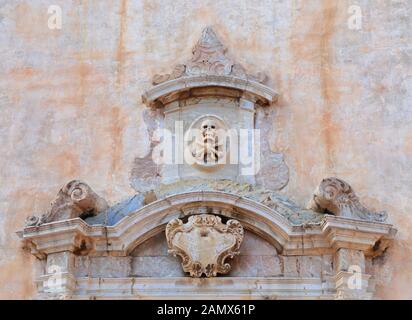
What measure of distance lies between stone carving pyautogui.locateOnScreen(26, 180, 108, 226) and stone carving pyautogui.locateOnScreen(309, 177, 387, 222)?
6.41ft

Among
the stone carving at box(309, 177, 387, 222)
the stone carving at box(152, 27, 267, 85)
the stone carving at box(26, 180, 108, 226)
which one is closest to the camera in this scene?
the stone carving at box(309, 177, 387, 222)

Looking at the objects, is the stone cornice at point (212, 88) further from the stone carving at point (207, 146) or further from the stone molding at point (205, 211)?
the stone molding at point (205, 211)

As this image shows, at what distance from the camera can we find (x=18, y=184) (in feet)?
43.8

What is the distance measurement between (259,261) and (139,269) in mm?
1027

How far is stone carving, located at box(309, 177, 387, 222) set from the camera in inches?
499

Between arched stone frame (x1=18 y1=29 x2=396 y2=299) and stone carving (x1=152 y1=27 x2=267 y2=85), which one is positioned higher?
stone carving (x1=152 y1=27 x2=267 y2=85)

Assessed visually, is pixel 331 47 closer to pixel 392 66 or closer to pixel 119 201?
pixel 392 66

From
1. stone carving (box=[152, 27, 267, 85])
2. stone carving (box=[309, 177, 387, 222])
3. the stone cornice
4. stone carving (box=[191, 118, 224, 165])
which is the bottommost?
stone carving (box=[309, 177, 387, 222])

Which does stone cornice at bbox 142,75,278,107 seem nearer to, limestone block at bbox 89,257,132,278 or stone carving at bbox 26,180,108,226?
stone carving at bbox 26,180,108,226

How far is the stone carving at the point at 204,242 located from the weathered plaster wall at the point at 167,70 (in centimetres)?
76

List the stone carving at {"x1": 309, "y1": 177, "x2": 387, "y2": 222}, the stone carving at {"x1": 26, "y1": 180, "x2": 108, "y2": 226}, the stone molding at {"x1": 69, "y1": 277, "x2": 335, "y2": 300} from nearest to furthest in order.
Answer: the stone molding at {"x1": 69, "y1": 277, "x2": 335, "y2": 300} → the stone carving at {"x1": 309, "y1": 177, "x2": 387, "y2": 222} → the stone carving at {"x1": 26, "y1": 180, "x2": 108, "y2": 226}

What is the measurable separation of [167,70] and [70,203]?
1733mm

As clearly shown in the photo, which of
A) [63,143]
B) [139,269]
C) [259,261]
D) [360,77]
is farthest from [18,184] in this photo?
[360,77]

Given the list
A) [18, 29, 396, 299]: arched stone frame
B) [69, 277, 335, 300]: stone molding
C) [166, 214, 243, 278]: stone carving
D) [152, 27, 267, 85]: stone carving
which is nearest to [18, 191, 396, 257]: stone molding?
[18, 29, 396, 299]: arched stone frame
